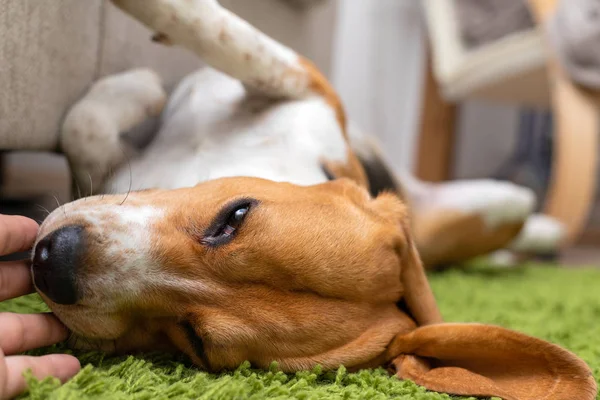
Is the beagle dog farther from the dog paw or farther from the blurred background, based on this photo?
the dog paw

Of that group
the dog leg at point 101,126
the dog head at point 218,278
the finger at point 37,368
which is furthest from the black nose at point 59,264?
the dog leg at point 101,126

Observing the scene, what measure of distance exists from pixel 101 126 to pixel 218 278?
31.8 inches

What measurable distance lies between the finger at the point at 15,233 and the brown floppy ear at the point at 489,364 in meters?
0.83

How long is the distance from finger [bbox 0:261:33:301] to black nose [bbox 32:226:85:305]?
6 centimetres

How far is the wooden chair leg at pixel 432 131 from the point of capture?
256 inches

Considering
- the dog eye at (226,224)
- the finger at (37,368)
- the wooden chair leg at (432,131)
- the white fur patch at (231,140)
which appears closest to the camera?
the finger at (37,368)

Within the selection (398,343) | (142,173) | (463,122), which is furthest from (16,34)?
(463,122)

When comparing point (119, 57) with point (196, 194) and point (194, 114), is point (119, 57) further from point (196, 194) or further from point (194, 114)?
point (196, 194)

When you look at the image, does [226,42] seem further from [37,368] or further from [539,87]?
[539,87]

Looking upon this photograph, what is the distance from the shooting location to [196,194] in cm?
153

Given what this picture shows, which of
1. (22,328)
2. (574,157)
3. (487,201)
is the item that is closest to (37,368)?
(22,328)

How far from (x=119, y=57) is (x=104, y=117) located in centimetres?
31

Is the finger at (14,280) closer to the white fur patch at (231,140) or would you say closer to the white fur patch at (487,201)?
the white fur patch at (231,140)

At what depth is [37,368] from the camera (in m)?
1.13
